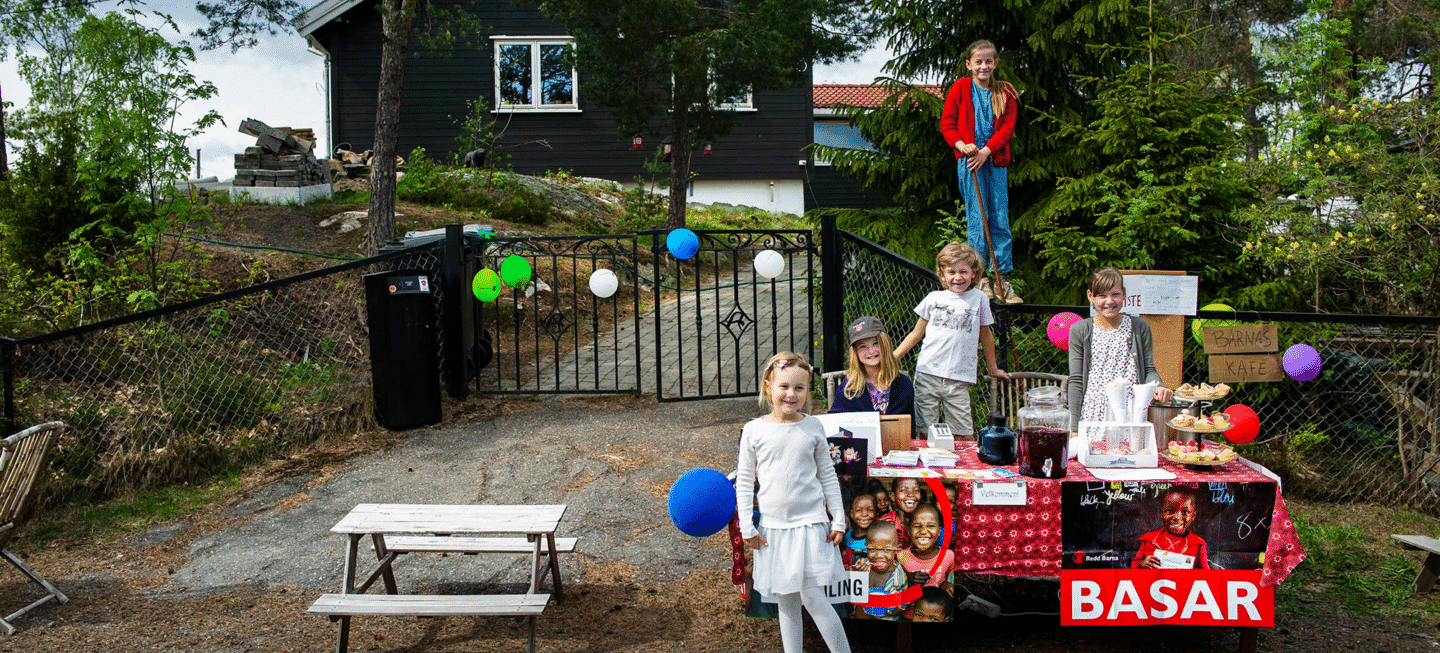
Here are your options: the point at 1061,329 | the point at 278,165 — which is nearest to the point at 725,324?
the point at 1061,329

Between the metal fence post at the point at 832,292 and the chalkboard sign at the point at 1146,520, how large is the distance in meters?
3.96

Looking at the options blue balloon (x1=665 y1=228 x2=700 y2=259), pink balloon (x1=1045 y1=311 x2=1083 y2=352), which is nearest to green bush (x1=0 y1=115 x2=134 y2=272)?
blue balloon (x1=665 y1=228 x2=700 y2=259)

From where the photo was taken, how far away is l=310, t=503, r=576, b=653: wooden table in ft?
12.8

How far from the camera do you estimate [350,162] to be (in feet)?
60.3

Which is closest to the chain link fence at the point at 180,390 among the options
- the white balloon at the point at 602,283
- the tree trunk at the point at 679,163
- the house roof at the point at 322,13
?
the white balloon at the point at 602,283

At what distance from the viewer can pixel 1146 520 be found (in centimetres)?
383

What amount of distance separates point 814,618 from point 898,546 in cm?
43

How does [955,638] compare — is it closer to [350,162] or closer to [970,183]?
[970,183]

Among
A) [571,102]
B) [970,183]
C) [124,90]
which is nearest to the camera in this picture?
[970,183]

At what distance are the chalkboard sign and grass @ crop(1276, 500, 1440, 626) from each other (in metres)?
0.94

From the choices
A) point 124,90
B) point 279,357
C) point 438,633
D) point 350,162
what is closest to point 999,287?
point 438,633

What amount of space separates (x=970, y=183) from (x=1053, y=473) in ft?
12.1

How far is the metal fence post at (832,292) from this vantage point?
778 centimetres

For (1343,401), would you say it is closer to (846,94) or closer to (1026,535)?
(1026,535)
